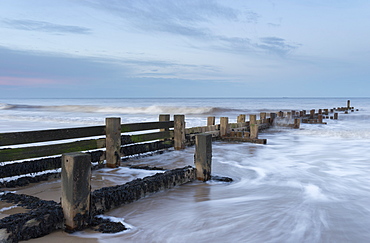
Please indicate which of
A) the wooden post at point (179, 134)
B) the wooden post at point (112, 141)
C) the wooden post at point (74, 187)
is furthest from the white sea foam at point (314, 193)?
the wooden post at point (179, 134)

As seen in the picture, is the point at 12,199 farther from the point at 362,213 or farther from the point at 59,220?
the point at 362,213

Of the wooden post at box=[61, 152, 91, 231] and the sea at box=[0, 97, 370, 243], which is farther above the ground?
the wooden post at box=[61, 152, 91, 231]

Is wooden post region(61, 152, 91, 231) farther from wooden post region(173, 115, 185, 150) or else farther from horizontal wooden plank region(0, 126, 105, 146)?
wooden post region(173, 115, 185, 150)

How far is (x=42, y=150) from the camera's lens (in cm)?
498

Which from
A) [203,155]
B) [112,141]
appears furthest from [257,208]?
[112,141]

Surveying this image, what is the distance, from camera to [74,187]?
321 centimetres

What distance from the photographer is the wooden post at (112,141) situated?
6195 millimetres

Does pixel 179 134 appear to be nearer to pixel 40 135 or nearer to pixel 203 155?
pixel 203 155

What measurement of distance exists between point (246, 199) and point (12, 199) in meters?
3.34

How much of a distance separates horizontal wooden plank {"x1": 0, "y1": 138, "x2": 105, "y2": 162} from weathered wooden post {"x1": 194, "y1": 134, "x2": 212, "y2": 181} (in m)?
2.05

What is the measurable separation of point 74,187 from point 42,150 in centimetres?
213

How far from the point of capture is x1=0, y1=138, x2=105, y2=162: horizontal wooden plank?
4.65 m

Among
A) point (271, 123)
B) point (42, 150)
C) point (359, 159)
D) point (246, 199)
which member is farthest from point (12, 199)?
point (271, 123)

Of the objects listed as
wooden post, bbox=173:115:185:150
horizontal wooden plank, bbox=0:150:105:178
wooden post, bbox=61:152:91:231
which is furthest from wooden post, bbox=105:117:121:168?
wooden post, bbox=61:152:91:231
